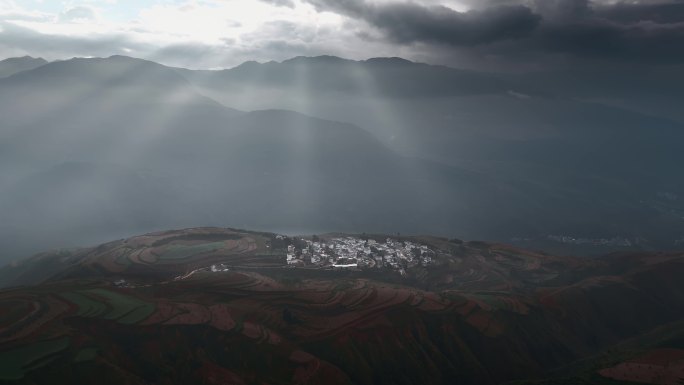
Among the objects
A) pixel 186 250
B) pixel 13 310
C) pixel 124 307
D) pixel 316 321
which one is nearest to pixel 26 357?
pixel 13 310

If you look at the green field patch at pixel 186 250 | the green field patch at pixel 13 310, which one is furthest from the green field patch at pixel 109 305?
the green field patch at pixel 186 250

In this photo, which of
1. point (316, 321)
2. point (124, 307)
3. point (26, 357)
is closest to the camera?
point (26, 357)

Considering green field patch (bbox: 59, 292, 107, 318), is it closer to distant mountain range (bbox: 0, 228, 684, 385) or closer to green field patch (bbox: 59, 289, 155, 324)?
green field patch (bbox: 59, 289, 155, 324)

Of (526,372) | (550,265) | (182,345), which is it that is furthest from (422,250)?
(182,345)

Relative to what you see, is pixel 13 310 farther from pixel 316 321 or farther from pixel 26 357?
pixel 316 321

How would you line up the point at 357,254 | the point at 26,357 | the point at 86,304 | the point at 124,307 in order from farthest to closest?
1. the point at 357,254
2. the point at 124,307
3. the point at 86,304
4. the point at 26,357

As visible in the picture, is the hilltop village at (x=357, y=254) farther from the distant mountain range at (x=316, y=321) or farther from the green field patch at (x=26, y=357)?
the green field patch at (x=26, y=357)

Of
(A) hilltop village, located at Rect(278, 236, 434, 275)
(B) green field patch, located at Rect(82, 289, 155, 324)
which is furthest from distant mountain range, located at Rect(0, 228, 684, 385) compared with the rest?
(A) hilltop village, located at Rect(278, 236, 434, 275)
